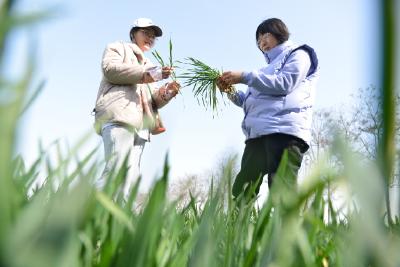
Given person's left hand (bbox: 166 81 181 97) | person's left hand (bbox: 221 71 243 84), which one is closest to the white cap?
person's left hand (bbox: 166 81 181 97)

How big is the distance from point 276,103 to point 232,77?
12.8 inches

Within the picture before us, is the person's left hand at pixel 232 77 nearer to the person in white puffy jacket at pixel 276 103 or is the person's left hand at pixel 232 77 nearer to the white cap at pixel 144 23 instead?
the person in white puffy jacket at pixel 276 103

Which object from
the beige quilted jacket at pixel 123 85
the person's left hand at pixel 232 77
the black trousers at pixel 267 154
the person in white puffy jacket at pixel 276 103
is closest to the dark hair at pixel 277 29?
the person in white puffy jacket at pixel 276 103

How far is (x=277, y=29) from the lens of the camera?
10.6ft

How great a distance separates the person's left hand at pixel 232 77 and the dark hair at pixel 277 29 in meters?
0.37

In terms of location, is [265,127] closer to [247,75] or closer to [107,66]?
[247,75]

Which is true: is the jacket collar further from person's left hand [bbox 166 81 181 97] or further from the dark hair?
person's left hand [bbox 166 81 181 97]

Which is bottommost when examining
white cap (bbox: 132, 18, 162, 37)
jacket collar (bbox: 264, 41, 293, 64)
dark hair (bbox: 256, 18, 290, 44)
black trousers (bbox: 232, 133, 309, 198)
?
black trousers (bbox: 232, 133, 309, 198)

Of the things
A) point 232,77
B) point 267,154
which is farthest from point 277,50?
point 267,154

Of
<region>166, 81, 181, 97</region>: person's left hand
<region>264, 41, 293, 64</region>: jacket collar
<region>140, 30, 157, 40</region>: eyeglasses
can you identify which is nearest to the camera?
<region>264, 41, 293, 64</region>: jacket collar

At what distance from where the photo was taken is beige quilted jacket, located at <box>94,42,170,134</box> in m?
3.25

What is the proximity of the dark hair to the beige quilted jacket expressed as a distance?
2.54ft

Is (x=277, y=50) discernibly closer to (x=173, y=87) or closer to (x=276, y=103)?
(x=276, y=103)

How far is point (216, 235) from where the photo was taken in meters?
0.43
